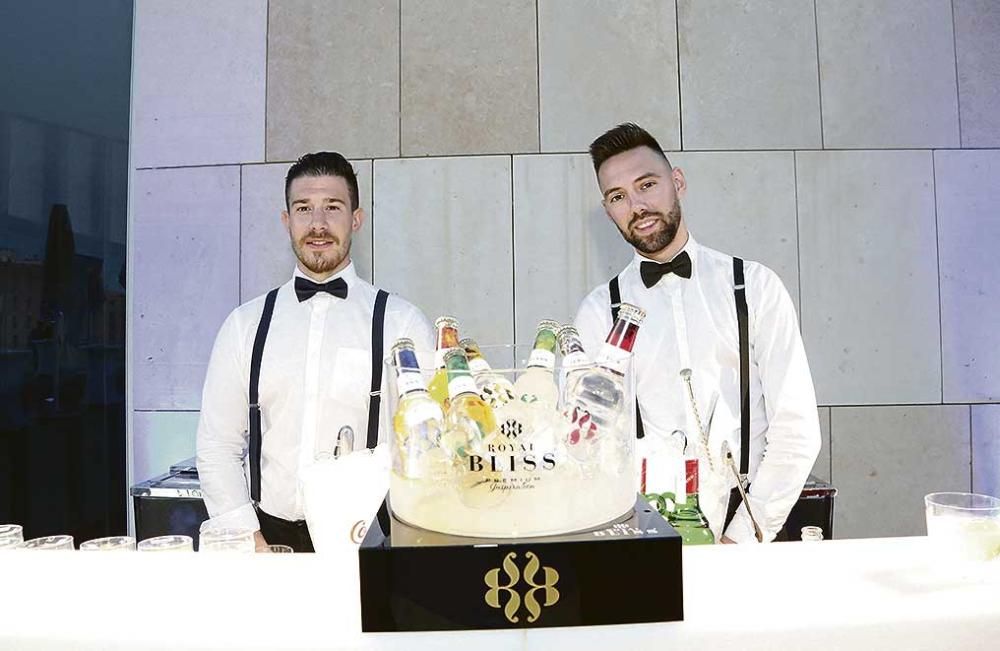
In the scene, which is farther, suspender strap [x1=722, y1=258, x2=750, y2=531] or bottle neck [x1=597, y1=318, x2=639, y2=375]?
suspender strap [x1=722, y1=258, x2=750, y2=531]

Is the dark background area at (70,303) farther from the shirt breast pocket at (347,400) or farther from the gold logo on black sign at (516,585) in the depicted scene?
the gold logo on black sign at (516,585)

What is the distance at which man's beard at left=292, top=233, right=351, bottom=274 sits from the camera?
2.51 metres

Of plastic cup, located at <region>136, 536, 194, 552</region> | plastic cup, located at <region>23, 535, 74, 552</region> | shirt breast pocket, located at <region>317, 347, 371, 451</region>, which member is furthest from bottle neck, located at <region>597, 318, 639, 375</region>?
shirt breast pocket, located at <region>317, 347, 371, 451</region>

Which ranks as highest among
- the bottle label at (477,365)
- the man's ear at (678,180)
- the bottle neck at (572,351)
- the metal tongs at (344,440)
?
the man's ear at (678,180)

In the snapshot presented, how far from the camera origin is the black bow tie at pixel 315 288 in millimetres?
2531

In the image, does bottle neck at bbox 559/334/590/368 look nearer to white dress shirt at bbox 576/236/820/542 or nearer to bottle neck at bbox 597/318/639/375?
bottle neck at bbox 597/318/639/375

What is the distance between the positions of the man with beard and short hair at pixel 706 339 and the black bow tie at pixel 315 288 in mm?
923

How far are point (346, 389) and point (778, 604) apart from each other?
6.28 ft

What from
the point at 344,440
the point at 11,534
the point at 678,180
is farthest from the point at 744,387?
the point at 11,534

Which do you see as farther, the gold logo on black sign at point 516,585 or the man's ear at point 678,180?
the man's ear at point 678,180

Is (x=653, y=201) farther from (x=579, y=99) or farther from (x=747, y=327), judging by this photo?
(x=579, y=99)

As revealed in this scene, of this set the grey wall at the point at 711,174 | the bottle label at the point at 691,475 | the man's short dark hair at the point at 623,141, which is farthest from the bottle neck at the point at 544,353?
the grey wall at the point at 711,174

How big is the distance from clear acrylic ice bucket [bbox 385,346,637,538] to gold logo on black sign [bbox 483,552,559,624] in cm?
4

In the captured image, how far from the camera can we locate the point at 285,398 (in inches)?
95.7
